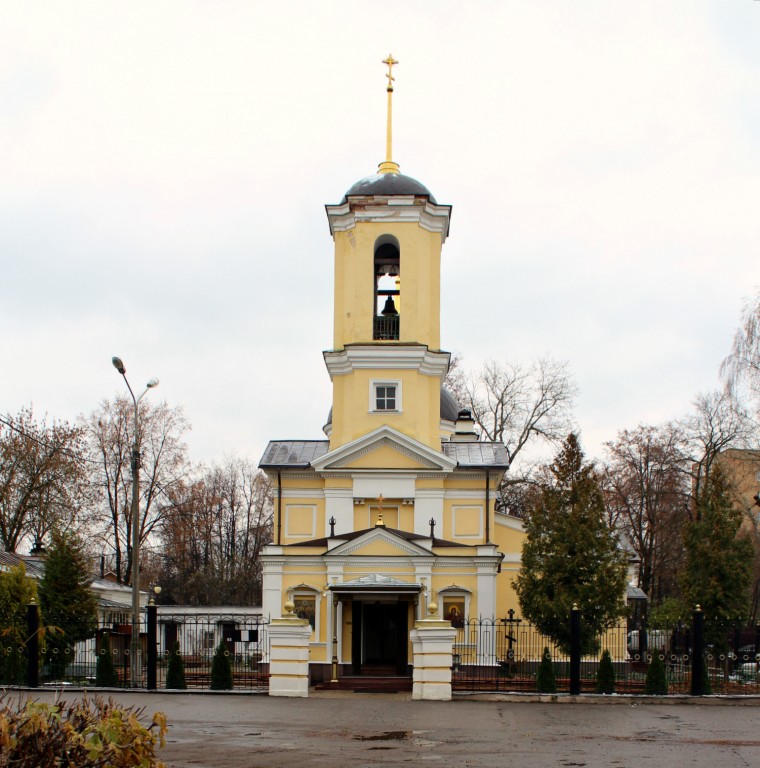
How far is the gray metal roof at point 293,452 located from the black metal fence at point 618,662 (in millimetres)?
7637

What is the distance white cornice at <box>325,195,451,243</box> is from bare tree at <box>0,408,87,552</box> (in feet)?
53.9

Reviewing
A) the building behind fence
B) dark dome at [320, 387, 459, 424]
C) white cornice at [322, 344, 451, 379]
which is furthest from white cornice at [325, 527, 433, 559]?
dark dome at [320, 387, 459, 424]

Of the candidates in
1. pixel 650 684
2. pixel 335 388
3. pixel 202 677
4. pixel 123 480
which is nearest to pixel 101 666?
pixel 202 677

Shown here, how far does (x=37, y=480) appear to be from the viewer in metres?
40.6

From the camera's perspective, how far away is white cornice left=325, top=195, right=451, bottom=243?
1264 inches

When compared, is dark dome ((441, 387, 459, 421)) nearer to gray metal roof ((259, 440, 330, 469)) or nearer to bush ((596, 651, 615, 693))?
gray metal roof ((259, 440, 330, 469))

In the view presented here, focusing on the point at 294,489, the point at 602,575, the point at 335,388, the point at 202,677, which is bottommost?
the point at 202,677

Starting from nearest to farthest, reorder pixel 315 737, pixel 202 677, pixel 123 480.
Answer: pixel 315 737 → pixel 202 677 → pixel 123 480

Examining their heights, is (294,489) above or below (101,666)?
above

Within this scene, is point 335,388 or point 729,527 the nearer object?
point 729,527

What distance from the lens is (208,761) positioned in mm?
10844

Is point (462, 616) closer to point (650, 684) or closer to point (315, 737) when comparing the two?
point (650, 684)

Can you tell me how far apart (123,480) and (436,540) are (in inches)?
855

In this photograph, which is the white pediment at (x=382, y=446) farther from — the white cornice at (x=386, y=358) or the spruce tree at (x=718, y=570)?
the spruce tree at (x=718, y=570)
